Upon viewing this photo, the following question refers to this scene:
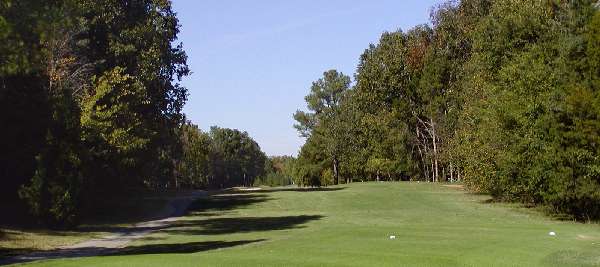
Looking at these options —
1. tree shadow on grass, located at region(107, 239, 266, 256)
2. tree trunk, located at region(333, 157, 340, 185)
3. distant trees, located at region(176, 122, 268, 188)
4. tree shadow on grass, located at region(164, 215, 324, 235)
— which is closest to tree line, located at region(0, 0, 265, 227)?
tree shadow on grass, located at region(164, 215, 324, 235)

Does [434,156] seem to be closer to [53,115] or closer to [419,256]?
[53,115]

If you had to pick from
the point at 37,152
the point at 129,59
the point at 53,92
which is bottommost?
the point at 37,152

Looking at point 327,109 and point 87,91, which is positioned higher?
point 327,109

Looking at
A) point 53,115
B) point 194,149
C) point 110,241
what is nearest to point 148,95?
point 53,115

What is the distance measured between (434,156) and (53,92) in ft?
167

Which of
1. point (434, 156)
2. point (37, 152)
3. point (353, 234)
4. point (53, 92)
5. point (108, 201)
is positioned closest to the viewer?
point (353, 234)

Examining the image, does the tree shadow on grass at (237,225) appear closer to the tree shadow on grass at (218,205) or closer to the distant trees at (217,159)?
the tree shadow on grass at (218,205)

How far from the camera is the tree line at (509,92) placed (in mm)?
32062

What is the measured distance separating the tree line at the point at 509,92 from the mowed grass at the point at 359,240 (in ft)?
9.15

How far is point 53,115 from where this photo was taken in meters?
30.6

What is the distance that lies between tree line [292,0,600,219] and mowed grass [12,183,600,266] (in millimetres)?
2790

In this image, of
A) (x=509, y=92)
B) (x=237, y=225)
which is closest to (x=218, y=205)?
(x=237, y=225)

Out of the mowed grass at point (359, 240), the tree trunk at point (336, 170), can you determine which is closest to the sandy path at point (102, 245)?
the mowed grass at point (359, 240)

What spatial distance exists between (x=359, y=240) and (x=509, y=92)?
19.2 meters
